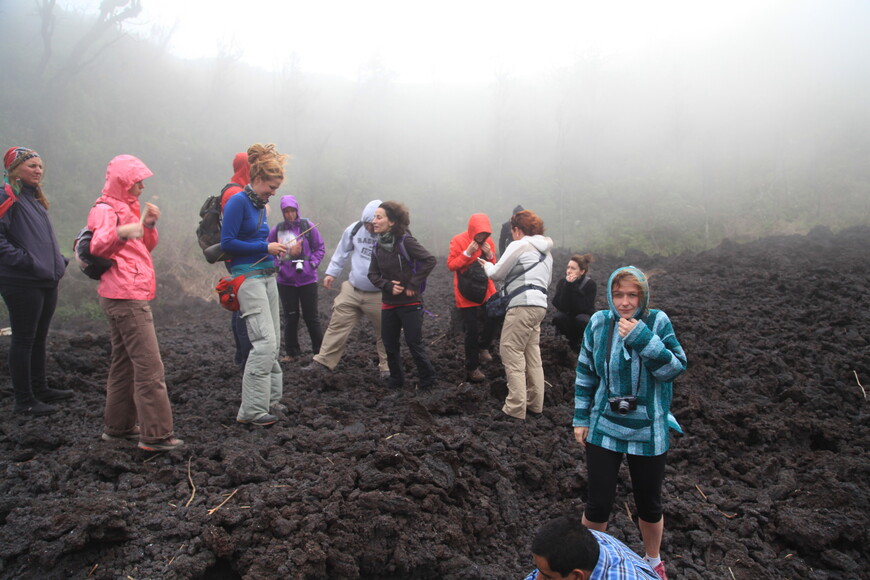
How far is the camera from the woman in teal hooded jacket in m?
2.67

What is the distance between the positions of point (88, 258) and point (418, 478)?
2.50m

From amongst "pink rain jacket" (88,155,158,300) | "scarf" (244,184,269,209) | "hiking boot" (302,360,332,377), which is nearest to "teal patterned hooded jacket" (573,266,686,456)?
"scarf" (244,184,269,209)

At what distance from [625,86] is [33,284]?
43.6 meters

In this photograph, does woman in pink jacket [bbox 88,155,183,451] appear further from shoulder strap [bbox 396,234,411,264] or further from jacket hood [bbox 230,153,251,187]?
shoulder strap [bbox 396,234,411,264]

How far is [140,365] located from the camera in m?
3.65

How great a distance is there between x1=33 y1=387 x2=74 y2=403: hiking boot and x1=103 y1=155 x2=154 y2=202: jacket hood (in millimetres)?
2278

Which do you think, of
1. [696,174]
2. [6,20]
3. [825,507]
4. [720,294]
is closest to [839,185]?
[696,174]

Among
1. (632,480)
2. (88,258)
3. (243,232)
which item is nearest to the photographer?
(632,480)

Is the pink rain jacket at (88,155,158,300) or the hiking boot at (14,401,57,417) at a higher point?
the pink rain jacket at (88,155,158,300)

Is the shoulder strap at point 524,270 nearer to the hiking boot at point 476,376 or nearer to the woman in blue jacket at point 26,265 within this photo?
the hiking boot at point 476,376

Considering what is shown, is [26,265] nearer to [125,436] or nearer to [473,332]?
[125,436]

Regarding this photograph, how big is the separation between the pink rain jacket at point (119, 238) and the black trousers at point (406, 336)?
217cm

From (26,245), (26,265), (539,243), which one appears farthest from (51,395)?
(539,243)

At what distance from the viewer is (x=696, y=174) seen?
3027cm
